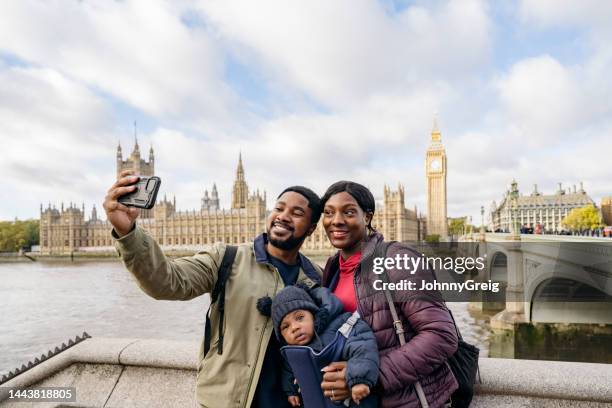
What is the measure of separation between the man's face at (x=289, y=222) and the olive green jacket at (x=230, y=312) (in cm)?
13

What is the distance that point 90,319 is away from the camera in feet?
53.7

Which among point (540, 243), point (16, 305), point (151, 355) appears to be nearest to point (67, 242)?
point (16, 305)

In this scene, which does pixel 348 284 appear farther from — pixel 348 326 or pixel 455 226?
pixel 455 226

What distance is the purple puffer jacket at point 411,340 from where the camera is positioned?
1.57 m

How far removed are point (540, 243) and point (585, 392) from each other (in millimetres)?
12802

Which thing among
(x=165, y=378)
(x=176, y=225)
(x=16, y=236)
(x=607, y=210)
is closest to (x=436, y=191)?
(x=607, y=210)

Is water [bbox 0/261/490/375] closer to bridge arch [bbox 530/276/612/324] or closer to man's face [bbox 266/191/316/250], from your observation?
bridge arch [bbox 530/276/612/324]

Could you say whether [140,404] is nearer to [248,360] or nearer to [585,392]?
[248,360]

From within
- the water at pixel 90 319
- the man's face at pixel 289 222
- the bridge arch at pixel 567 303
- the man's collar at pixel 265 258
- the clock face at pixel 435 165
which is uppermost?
the clock face at pixel 435 165

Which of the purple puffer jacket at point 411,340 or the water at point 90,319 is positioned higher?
the purple puffer jacket at point 411,340

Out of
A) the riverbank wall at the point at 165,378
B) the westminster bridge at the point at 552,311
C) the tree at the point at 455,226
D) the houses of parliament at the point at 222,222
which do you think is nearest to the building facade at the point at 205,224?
the houses of parliament at the point at 222,222

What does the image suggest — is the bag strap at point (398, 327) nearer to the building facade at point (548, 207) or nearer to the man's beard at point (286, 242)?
the man's beard at point (286, 242)

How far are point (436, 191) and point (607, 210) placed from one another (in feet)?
94.7

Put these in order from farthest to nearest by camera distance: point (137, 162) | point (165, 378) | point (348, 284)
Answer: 1. point (137, 162)
2. point (165, 378)
3. point (348, 284)
